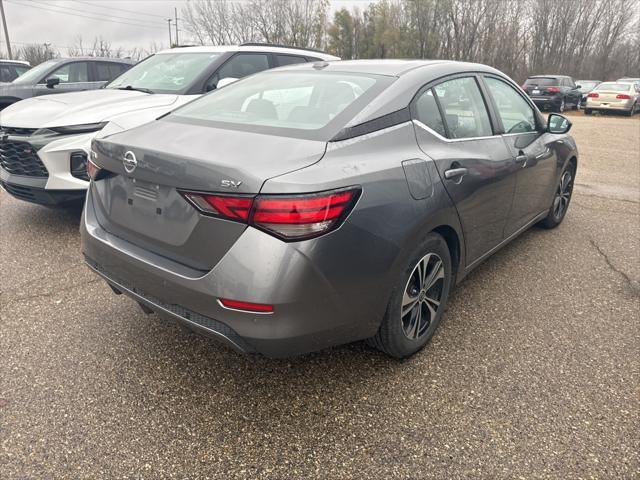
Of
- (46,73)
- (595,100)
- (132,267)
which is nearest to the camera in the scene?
(132,267)

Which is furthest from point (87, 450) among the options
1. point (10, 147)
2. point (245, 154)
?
point (10, 147)

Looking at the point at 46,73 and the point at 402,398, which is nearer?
the point at 402,398

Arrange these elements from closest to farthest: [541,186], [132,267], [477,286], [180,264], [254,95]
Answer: [180,264] → [132,267] → [254,95] → [477,286] → [541,186]

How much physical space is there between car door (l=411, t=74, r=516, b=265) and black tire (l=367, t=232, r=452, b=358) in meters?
0.28

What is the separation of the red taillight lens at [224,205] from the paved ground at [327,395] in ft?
3.25

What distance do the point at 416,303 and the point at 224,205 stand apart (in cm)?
125

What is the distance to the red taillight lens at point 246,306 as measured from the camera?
1940mm

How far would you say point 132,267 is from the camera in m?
2.31

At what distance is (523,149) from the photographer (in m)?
3.62

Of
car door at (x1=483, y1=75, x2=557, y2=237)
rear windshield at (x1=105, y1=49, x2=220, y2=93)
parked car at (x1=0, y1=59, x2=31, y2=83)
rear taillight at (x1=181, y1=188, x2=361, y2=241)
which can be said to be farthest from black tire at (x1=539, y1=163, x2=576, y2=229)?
parked car at (x1=0, y1=59, x2=31, y2=83)

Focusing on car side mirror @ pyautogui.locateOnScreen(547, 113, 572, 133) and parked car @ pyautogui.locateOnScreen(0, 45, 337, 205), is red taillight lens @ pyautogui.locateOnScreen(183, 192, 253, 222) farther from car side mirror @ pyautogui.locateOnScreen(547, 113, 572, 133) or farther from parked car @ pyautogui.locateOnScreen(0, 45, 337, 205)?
car side mirror @ pyautogui.locateOnScreen(547, 113, 572, 133)

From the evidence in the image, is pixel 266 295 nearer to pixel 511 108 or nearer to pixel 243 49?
pixel 511 108

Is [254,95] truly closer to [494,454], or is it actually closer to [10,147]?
[494,454]

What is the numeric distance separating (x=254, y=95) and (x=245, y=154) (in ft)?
3.50
